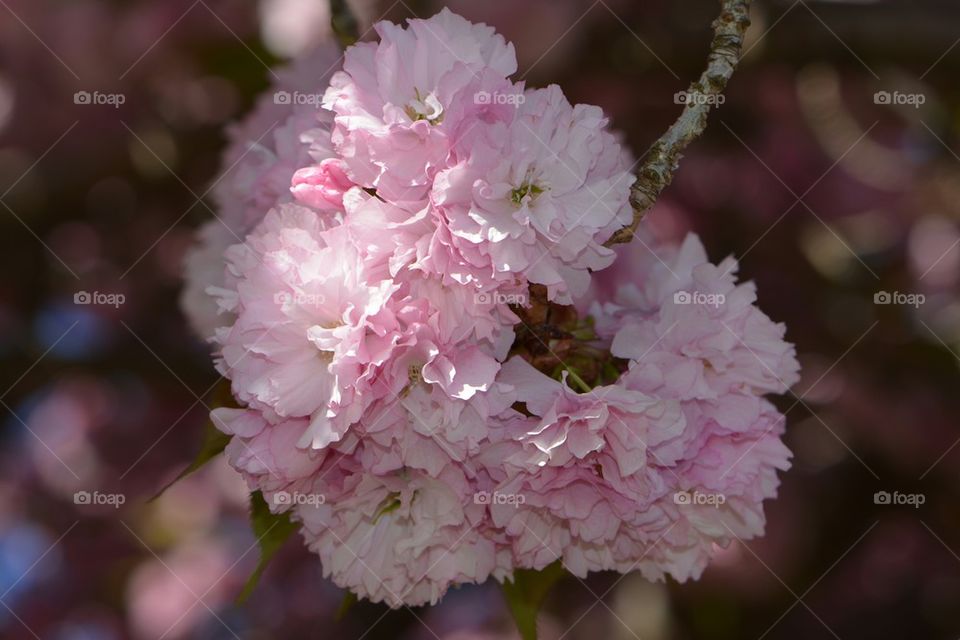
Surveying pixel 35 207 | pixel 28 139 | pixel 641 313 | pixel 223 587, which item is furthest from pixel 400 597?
pixel 28 139

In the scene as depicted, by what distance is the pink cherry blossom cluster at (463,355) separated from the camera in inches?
34.4

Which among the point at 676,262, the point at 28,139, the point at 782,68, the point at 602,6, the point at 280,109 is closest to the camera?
the point at 676,262

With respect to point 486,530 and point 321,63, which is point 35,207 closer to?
point 321,63

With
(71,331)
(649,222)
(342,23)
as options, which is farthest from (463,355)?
(71,331)

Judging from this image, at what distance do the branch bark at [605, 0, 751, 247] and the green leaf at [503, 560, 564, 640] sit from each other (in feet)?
1.17

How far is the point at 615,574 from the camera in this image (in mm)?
2188

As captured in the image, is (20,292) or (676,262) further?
(20,292)

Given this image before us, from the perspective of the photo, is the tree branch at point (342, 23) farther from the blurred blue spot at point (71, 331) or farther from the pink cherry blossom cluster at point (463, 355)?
the blurred blue spot at point (71, 331)

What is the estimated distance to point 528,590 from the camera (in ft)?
3.62

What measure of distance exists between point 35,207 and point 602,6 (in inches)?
46.6

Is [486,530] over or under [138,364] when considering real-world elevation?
over

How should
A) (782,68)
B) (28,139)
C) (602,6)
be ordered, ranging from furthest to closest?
(28,139) → (782,68) → (602,6)

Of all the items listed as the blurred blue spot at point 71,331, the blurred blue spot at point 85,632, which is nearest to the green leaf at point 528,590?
the blurred blue spot at point 71,331

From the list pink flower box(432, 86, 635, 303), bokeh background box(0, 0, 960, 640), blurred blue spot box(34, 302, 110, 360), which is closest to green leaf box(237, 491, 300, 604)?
pink flower box(432, 86, 635, 303)
